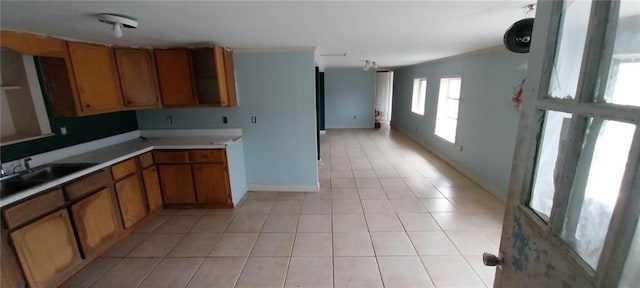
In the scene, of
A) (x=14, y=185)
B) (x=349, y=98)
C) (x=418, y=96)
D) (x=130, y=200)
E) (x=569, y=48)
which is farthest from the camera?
(x=349, y=98)

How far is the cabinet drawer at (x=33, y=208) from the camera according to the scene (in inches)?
69.4

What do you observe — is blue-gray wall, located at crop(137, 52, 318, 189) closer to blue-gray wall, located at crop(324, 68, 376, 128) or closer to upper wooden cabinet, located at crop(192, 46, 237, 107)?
upper wooden cabinet, located at crop(192, 46, 237, 107)

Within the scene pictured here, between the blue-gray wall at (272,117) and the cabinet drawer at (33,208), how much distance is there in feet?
5.90

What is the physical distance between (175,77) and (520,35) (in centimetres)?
342

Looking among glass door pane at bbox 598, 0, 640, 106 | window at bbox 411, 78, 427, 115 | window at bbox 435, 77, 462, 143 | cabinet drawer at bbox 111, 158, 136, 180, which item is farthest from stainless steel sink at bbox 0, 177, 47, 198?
window at bbox 411, 78, 427, 115

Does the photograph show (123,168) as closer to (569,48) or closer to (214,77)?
(214,77)

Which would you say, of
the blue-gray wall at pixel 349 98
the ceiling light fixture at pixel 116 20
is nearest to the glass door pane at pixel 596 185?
the ceiling light fixture at pixel 116 20

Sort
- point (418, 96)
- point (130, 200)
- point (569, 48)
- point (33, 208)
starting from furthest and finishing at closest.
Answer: point (418, 96), point (130, 200), point (33, 208), point (569, 48)

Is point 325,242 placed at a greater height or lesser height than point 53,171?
lesser

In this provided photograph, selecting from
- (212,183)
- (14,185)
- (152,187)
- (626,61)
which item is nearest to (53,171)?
(14,185)

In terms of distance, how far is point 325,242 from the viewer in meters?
2.62

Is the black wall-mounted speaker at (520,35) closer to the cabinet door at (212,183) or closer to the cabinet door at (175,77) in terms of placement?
the cabinet door at (212,183)

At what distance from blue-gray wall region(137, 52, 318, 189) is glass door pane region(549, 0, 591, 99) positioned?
2.84m

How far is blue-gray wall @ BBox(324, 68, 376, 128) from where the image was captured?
8695 mm
